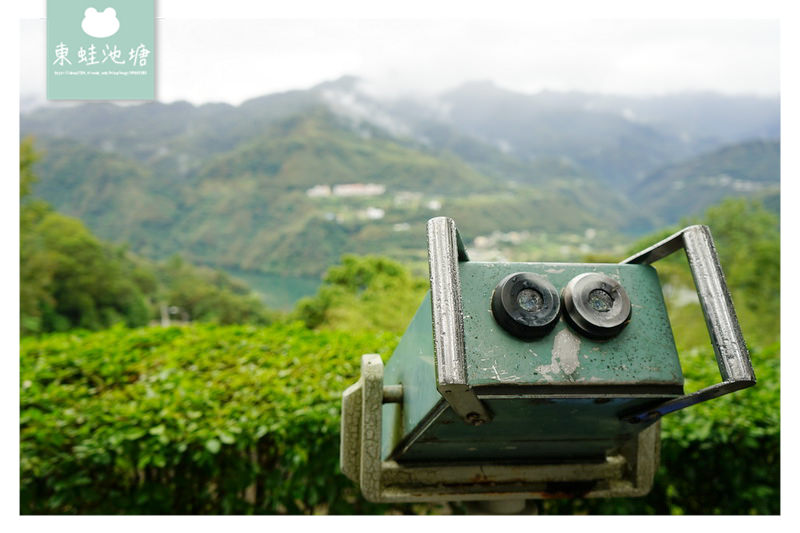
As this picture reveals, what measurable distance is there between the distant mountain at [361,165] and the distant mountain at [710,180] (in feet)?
0.65

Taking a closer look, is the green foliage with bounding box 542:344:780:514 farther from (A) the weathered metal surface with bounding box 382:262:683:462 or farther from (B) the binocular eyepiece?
(B) the binocular eyepiece

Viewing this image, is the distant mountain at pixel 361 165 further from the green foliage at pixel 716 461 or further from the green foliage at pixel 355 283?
the green foliage at pixel 716 461

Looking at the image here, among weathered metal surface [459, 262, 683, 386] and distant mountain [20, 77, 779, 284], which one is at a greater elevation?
distant mountain [20, 77, 779, 284]

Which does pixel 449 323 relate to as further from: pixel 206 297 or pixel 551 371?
pixel 206 297

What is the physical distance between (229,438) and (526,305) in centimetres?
138

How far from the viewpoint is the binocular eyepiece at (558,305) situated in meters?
0.91

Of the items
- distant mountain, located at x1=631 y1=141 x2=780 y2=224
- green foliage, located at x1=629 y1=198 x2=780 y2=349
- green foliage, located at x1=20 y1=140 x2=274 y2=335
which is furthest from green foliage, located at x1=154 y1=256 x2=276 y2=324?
distant mountain, located at x1=631 y1=141 x2=780 y2=224

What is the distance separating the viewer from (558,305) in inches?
36.2

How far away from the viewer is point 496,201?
130 ft

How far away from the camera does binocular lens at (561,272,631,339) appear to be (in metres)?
0.92

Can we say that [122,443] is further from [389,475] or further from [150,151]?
[150,151]

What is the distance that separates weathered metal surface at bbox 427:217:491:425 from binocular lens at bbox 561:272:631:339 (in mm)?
195

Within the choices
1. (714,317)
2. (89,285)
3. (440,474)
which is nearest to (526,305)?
(714,317)

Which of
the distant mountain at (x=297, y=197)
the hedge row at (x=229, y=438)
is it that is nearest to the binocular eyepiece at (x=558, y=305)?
the hedge row at (x=229, y=438)
